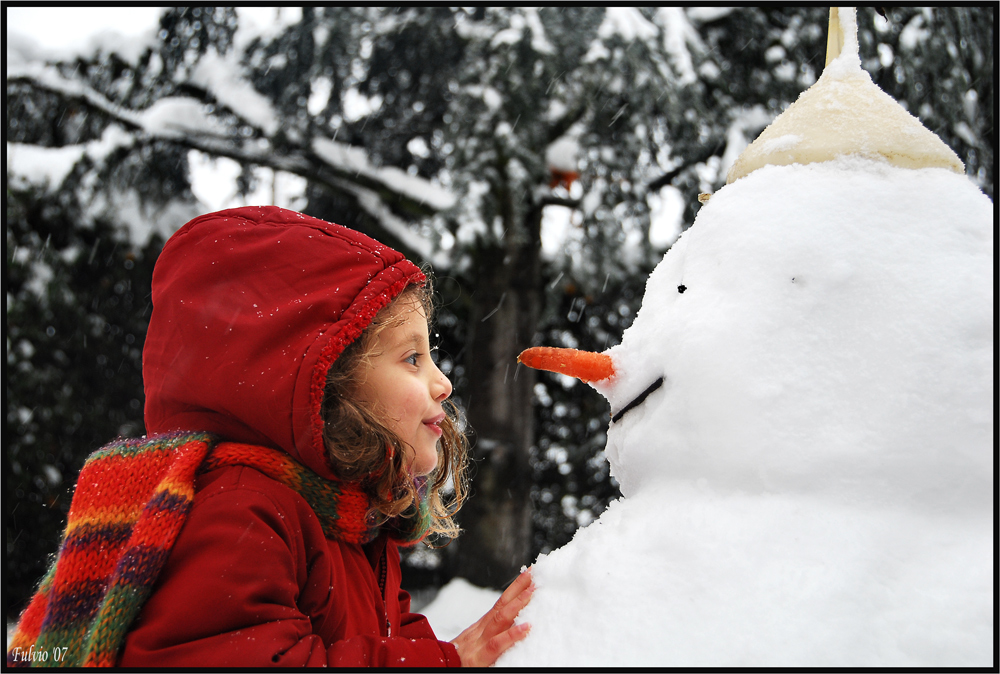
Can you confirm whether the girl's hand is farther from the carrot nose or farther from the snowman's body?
the carrot nose

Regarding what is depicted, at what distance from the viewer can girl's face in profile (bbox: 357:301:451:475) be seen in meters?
1.21

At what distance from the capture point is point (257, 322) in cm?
107

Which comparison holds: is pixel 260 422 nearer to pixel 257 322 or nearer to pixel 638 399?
pixel 257 322

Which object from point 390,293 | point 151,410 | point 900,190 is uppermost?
point 900,190

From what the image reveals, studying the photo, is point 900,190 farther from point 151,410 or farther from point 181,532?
point 151,410

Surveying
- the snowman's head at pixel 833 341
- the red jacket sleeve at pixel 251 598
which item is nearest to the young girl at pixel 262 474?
the red jacket sleeve at pixel 251 598

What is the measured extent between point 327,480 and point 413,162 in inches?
121

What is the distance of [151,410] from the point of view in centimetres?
119

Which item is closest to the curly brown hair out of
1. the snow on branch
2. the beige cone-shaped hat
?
the beige cone-shaped hat

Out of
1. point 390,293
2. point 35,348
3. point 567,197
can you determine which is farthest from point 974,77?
point 35,348

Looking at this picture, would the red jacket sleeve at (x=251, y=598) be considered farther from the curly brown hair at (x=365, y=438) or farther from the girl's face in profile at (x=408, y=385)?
the girl's face in profile at (x=408, y=385)

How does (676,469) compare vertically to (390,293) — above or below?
below

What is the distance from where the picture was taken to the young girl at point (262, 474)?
90cm

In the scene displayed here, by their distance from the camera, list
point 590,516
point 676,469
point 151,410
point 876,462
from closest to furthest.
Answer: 1. point 876,462
2. point 676,469
3. point 151,410
4. point 590,516
